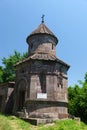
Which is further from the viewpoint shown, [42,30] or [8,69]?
[8,69]

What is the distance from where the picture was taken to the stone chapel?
60.5ft

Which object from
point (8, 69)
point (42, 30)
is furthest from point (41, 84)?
point (8, 69)

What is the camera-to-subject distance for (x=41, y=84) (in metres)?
19.4

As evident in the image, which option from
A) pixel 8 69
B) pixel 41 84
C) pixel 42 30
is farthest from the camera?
pixel 8 69

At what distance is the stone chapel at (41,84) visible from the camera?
727 inches

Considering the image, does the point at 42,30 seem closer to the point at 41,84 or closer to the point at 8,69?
the point at 41,84

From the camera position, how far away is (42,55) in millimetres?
21125

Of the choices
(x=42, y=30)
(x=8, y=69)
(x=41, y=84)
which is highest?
(x=42, y=30)

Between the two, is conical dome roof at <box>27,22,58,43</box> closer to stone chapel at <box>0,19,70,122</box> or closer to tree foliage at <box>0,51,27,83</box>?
stone chapel at <box>0,19,70,122</box>

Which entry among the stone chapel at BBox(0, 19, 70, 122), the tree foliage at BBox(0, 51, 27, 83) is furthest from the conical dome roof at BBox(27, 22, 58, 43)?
the tree foliage at BBox(0, 51, 27, 83)

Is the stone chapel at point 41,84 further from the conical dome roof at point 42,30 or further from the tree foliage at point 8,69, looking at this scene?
the tree foliage at point 8,69

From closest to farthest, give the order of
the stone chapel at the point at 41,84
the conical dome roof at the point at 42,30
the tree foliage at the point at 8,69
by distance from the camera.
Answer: the stone chapel at the point at 41,84, the conical dome roof at the point at 42,30, the tree foliage at the point at 8,69

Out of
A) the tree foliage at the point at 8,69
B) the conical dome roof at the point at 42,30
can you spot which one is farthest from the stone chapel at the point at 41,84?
the tree foliage at the point at 8,69

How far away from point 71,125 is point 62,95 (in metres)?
4.13
